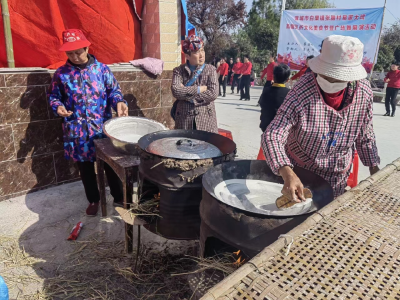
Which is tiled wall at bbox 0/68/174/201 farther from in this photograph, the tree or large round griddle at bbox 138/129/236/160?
the tree

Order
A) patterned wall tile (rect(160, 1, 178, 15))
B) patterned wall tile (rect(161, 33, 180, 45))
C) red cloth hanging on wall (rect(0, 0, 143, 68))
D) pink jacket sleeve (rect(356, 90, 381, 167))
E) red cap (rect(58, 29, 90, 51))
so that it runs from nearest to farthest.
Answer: pink jacket sleeve (rect(356, 90, 381, 167)), red cap (rect(58, 29, 90, 51)), red cloth hanging on wall (rect(0, 0, 143, 68)), patterned wall tile (rect(160, 1, 178, 15)), patterned wall tile (rect(161, 33, 180, 45))

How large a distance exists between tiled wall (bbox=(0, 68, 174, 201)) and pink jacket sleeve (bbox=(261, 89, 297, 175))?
310 centimetres

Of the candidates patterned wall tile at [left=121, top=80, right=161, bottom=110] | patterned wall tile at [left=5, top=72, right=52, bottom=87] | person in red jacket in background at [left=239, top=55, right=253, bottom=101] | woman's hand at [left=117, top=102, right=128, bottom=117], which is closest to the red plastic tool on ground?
woman's hand at [left=117, top=102, right=128, bottom=117]

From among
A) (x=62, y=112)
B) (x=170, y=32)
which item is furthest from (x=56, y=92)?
(x=170, y=32)

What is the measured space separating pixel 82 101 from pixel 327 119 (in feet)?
8.02

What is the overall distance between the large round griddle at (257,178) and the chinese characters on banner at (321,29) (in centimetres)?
783

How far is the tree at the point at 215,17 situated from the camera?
27.5 meters

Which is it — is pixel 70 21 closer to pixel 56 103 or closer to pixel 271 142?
pixel 56 103

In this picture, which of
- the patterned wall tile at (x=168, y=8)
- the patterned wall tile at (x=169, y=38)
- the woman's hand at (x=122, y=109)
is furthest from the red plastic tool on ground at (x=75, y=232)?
the patterned wall tile at (x=168, y=8)

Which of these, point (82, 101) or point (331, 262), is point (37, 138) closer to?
point (82, 101)

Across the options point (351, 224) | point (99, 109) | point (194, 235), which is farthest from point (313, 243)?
point (99, 109)

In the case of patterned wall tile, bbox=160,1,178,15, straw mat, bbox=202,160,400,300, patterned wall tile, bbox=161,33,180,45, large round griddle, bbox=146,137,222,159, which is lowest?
straw mat, bbox=202,160,400,300

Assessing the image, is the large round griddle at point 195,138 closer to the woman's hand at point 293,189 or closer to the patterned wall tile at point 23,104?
the woman's hand at point 293,189

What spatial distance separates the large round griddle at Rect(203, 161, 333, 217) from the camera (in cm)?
179
